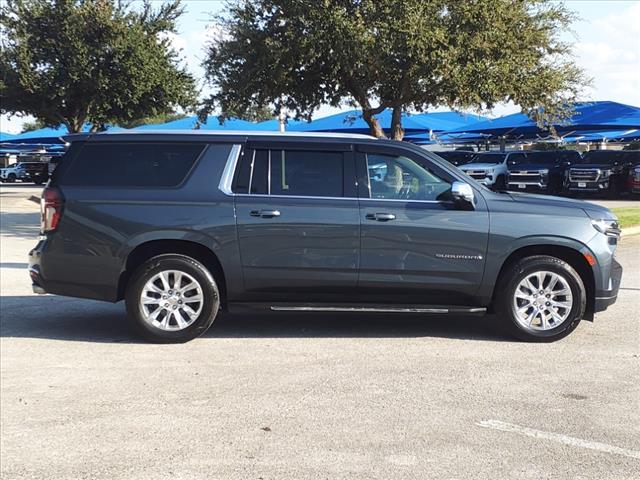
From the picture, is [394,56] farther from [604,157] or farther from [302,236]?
[604,157]

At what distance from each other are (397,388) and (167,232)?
8.32 feet

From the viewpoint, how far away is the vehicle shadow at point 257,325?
23.1 feet

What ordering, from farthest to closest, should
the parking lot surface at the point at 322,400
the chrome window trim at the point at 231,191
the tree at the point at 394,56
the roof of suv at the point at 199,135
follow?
the tree at the point at 394,56, the roof of suv at the point at 199,135, the chrome window trim at the point at 231,191, the parking lot surface at the point at 322,400

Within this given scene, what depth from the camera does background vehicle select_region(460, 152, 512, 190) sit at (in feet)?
97.4

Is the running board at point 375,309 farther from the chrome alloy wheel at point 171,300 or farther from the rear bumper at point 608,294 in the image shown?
the rear bumper at point 608,294

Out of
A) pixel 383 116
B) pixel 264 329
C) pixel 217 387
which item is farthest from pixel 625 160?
pixel 217 387

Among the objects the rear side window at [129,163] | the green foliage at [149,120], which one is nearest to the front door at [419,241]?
the rear side window at [129,163]

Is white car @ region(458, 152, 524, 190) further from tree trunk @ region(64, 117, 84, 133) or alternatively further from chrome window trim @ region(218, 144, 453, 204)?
chrome window trim @ region(218, 144, 453, 204)

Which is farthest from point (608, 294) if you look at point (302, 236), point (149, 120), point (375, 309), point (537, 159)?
point (149, 120)

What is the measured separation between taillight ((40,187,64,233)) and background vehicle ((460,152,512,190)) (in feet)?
78.3

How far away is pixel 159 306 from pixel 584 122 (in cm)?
2543

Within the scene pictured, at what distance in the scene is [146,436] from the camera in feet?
14.8

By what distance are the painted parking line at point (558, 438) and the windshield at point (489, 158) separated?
27514 millimetres

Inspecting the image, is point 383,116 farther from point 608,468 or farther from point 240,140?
point 608,468
